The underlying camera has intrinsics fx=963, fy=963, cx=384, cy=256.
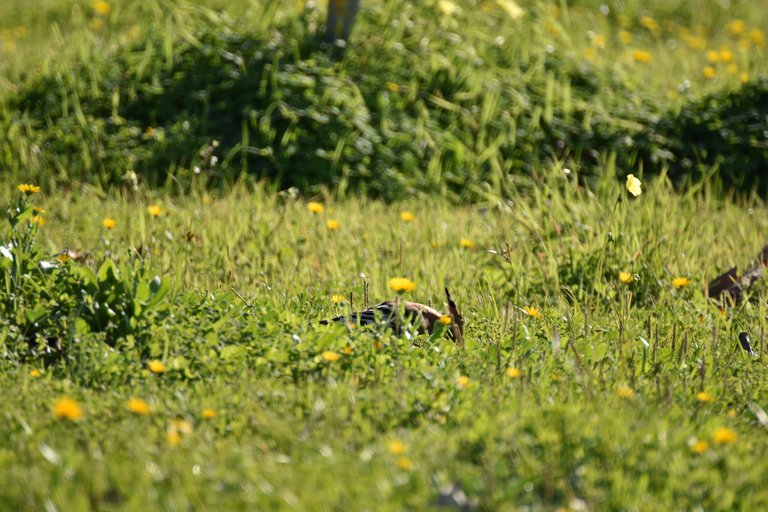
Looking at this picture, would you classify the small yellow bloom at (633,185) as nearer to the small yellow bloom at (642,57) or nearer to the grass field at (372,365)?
the grass field at (372,365)

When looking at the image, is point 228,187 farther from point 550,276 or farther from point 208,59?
point 550,276

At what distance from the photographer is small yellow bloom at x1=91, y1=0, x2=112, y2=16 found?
276 inches

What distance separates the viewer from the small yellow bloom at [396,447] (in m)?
2.17

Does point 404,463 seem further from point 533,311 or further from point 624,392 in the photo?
point 533,311

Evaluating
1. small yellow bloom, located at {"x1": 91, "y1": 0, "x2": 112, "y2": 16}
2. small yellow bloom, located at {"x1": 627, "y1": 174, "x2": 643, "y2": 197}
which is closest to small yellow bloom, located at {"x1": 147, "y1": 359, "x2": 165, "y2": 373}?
small yellow bloom, located at {"x1": 627, "y1": 174, "x2": 643, "y2": 197}

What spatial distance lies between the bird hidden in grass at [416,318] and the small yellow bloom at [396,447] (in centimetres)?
70

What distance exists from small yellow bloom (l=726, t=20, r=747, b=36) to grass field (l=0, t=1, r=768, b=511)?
4.45 meters

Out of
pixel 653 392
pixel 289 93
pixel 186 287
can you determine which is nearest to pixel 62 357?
pixel 186 287

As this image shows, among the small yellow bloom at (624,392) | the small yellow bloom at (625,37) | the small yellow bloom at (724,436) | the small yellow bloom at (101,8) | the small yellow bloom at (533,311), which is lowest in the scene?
the small yellow bloom at (101,8)

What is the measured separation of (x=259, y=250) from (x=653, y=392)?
1892 mm

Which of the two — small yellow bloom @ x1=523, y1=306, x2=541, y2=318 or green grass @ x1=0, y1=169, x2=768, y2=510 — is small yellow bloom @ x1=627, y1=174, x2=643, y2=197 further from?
small yellow bloom @ x1=523, y1=306, x2=541, y2=318

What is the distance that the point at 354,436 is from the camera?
2363 millimetres

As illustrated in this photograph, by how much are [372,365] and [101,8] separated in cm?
516

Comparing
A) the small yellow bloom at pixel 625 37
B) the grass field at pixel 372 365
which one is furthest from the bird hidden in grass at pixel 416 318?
the small yellow bloom at pixel 625 37
